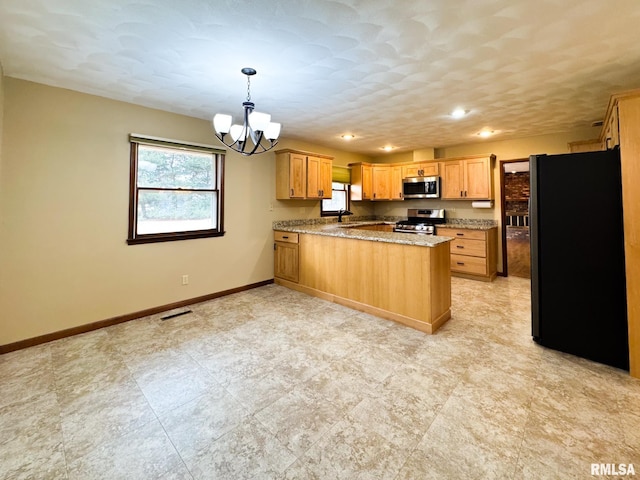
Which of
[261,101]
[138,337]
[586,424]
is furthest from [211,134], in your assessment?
[586,424]

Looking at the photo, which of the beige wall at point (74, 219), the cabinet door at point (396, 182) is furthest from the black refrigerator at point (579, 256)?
the beige wall at point (74, 219)

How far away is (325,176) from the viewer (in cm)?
523

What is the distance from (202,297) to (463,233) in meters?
4.45

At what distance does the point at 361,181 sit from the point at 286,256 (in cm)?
268

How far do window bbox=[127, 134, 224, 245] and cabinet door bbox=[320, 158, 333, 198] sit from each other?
6.01 ft

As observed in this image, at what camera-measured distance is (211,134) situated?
3.94 m

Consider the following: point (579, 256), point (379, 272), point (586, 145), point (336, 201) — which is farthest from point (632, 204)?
point (336, 201)

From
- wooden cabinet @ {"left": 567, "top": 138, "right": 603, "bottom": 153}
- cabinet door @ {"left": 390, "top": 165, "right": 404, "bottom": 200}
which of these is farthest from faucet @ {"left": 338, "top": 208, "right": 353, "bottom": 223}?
wooden cabinet @ {"left": 567, "top": 138, "right": 603, "bottom": 153}

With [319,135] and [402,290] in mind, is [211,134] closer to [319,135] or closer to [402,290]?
[319,135]

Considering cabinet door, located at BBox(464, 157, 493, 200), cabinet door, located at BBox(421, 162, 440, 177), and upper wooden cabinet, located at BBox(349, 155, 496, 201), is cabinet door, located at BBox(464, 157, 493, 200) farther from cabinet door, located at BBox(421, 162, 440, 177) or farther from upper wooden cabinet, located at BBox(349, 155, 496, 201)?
cabinet door, located at BBox(421, 162, 440, 177)

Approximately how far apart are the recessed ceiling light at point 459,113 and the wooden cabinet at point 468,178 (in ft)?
5.27

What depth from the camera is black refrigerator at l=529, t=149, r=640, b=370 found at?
220cm

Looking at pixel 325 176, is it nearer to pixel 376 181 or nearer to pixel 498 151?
pixel 376 181

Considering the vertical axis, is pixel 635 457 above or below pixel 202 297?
below
